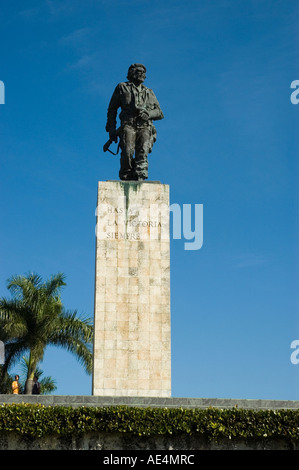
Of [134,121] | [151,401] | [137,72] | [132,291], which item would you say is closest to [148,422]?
[151,401]

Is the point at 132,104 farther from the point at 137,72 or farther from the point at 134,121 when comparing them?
the point at 137,72

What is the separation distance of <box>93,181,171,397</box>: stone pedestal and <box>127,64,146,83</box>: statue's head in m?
3.30

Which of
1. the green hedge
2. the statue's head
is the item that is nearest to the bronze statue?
the statue's head

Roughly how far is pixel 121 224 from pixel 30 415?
7.57 metres

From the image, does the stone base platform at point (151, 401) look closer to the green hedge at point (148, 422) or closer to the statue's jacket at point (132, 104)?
A: the green hedge at point (148, 422)

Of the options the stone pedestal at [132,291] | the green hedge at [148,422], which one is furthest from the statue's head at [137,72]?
the green hedge at [148,422]

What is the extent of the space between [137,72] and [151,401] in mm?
10385

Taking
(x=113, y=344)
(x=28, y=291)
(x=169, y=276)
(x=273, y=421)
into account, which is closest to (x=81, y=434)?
(x=273, y=421)

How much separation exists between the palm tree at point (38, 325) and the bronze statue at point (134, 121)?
10796 mm

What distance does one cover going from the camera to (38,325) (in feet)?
105

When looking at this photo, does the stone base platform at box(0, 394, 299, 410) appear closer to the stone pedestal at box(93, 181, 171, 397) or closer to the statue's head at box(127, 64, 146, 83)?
the stone pedestal at box(93, 181, 171, 397)

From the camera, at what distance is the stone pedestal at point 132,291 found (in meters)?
20.6

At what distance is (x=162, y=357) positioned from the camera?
821 inches
